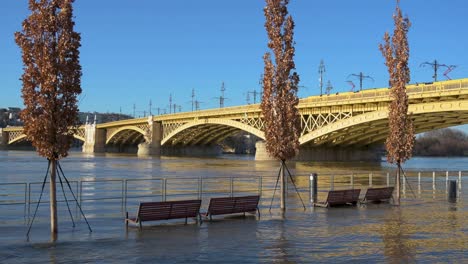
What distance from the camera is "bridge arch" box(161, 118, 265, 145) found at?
81012 mm

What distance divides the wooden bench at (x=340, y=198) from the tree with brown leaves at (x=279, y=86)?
2.39 metres

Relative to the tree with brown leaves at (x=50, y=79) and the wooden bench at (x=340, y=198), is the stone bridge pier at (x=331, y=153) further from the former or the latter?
the tree with brown leaves at (x=50, y=79)

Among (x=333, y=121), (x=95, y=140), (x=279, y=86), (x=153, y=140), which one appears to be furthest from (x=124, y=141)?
(x=279, y=86)

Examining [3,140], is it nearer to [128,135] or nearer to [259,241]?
[128,135]

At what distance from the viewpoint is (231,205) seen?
17953 mm

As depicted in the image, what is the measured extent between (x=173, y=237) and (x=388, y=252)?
17.7 feet

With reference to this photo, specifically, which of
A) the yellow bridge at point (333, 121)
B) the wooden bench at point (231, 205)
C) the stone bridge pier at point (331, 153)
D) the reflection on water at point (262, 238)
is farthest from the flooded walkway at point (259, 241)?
the stone bridge pier at point (331, 153)

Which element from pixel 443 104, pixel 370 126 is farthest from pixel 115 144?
pixel 443 104

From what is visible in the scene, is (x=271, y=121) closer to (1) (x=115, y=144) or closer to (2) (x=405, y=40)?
(2) (x=405, y=40)

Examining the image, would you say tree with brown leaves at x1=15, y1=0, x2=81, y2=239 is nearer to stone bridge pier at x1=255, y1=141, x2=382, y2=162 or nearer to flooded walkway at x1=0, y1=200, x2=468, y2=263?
flooded walkway at x1=0, y1=200, x2=468, y2=263

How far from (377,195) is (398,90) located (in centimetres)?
489

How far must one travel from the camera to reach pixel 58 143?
14.4 metres

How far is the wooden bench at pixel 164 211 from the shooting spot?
1586cm

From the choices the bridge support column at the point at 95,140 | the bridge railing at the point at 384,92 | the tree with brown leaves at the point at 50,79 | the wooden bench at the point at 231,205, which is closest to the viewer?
the tree with brown leaves at the point at 50,79
